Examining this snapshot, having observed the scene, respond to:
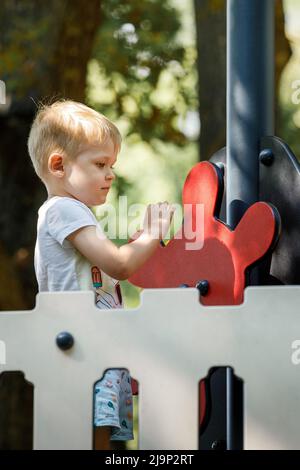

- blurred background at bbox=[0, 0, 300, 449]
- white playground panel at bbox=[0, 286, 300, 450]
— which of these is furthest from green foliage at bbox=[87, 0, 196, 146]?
white playground panel at bbox=[0, 286, 300, 450]

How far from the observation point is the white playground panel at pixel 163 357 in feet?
6.94

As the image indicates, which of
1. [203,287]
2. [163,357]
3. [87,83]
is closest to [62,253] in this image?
[203,287]

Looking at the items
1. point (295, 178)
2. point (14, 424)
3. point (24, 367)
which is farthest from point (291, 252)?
point (14, 424)

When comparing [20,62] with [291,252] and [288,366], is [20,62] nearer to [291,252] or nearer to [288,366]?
[291,252]

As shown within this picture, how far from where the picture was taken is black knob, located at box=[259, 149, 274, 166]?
9.21 ft

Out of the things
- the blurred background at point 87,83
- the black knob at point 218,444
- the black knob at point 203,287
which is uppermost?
the blurred background at point 87,83

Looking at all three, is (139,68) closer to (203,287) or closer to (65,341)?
(203,287)

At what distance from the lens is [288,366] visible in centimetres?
211

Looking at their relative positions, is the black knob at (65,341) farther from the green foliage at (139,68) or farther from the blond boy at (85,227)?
the green foliage at (139,68)

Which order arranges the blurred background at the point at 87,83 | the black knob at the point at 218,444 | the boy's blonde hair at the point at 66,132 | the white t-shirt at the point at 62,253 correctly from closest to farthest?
1. the white t-shirt at the point at 62,253
2. the boy's blonde hair at the point at 66,132
3. the black knob at the point at 218,444
4. the blurred background at the point at 87,83

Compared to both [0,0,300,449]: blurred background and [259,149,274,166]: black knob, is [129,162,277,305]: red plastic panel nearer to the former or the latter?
[259,149,274,166]: black knob

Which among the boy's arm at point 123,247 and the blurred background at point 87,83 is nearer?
the boy's arm at point 123,247

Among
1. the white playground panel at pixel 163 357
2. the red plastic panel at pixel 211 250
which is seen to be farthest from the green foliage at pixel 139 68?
the white playground panel at pixel 163 357

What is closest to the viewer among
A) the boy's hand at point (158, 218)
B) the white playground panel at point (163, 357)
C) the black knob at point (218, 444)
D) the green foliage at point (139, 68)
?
the white playground panel at point (163, 357)
